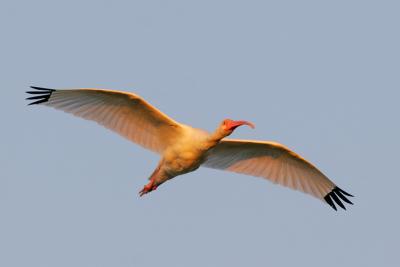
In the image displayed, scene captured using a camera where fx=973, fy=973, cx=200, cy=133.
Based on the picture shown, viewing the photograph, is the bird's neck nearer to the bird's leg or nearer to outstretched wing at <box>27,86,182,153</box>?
outstretched wing at <box>27,86,182,153</box>

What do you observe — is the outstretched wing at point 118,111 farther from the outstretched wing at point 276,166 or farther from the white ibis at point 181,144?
the outstretched wing at point 276,166

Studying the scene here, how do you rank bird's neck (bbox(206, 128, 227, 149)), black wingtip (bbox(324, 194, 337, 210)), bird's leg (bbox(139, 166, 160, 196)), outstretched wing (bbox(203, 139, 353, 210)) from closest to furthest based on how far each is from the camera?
bird's neck (bbox(206, 128, 227, 149)) < bird's leg (bbox(139, 166, 160, 196)) < outstretched wing (bbox(203, 139, 353, 210)) < black wingtip (bbox(324, 194, 337, 210))

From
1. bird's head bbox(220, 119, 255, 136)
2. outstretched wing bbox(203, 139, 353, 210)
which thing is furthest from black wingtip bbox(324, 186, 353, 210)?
bird's head bbox(220, 119, 255, 136)

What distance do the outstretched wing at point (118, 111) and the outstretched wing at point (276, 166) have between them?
1.36m

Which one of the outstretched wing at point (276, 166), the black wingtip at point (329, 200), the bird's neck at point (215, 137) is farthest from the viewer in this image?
the black wingtip at point (329, 200)

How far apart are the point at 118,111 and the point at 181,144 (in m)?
1.65

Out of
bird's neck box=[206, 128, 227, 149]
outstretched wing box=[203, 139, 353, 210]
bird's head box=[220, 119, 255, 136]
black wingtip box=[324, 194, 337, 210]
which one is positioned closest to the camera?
bird's head box=[220, 119, 255, 136]

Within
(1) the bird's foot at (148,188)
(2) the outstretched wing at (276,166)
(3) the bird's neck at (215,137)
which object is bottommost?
(1) the bird's foot at (148,188)

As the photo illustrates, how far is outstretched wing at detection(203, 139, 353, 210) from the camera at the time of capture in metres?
22.2

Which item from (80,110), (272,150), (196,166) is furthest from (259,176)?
(80,110)

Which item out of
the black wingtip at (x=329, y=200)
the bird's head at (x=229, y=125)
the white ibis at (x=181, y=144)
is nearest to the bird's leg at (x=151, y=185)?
the white ibis at (x=181, y=144)

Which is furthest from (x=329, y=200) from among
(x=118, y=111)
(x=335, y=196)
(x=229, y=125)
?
(x=118, y=111)

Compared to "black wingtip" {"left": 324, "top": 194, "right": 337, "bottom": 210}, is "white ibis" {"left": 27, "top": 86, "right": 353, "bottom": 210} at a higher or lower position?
higher

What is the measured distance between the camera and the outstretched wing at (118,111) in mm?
20938
